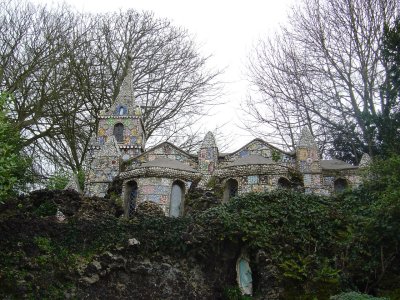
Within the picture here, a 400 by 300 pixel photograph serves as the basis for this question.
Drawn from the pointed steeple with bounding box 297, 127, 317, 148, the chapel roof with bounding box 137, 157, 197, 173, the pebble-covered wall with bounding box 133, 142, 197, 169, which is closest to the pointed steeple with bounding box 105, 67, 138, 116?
the pebble-covered wall with bounding box 133, 142, 197, 169

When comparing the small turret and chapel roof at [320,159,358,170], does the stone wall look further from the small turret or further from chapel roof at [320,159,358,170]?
chapel roof at [320,159,358,170]

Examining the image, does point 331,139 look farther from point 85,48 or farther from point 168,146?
point 85,48

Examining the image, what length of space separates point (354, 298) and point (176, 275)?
14.8ft

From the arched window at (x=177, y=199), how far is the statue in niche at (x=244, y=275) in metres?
4.72

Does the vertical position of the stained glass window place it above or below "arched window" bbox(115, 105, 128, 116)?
below

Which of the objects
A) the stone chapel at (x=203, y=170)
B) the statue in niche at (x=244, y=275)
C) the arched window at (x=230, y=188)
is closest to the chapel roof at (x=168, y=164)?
the stone chapel at (x=203, y=170)

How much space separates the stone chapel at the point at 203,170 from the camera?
18688 millimetres

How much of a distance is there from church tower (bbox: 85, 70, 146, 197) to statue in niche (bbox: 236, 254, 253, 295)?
728 cm

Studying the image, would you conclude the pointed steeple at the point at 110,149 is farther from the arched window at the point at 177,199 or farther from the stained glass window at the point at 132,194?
the arched window at the point at 177,199

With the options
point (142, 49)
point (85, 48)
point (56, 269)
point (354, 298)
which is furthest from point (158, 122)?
point (354, 298)

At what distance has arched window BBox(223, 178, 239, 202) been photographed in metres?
19.0

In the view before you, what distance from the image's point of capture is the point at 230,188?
755 inches

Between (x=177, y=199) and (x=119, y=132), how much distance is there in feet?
18.0

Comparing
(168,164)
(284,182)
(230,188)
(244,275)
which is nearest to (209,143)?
(168,164)
